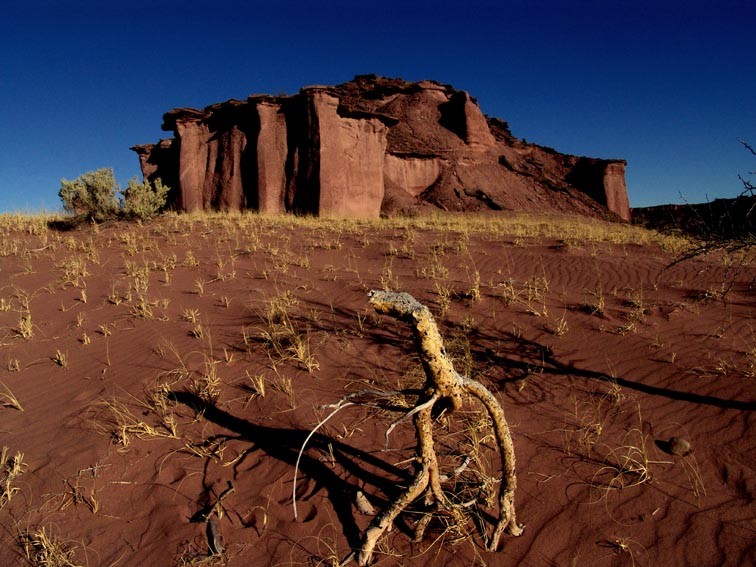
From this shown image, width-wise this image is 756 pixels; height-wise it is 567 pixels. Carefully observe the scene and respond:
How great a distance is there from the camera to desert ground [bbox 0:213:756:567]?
2.11 m

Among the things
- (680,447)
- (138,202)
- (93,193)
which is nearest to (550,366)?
(680,447)

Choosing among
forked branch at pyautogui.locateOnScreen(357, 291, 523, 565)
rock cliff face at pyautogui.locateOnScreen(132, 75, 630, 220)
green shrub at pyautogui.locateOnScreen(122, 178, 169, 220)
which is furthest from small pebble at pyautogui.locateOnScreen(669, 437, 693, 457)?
rock cliff face at pyautogui.locateOnScreen(132, 75, 630, 220)

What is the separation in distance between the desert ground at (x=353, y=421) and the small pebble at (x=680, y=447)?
0.04ft

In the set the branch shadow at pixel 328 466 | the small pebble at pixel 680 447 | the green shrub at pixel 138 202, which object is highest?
the green shrub at pixel 138 202

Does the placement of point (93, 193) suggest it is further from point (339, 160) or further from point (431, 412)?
point (431, 412)

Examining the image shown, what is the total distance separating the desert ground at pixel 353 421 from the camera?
6.91ft

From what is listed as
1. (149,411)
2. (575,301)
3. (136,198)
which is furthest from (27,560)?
(136,198)

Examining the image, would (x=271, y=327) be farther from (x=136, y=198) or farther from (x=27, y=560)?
(x=136, y=198)

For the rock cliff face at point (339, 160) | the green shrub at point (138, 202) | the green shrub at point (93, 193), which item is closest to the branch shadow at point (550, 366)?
the green shrub at point (138, 202)

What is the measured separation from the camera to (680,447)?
8.64 ft

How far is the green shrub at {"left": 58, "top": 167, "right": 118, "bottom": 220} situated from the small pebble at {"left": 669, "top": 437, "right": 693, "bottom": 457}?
13854mm

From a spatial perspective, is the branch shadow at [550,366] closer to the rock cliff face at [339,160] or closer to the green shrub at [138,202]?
the green shrub at [138,202]

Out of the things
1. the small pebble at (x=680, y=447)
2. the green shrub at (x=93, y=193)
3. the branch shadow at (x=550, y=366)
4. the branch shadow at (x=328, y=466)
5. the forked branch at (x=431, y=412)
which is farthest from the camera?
the green shrub at (x=93, y=193)

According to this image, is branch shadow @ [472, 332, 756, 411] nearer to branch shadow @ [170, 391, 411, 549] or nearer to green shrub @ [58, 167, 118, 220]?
branch shadow @ [170, 391, 411, 549]
